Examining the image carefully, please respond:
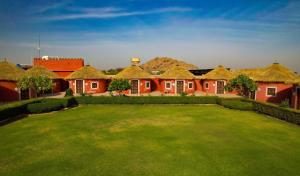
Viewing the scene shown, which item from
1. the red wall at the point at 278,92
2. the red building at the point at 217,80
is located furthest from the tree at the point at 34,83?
the red wall at the point at 278,92

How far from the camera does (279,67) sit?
115 feet

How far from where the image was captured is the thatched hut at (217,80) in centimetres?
3997

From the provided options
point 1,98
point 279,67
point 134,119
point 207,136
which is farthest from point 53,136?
point 279,67

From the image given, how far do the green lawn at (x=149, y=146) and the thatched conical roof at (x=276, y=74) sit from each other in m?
12.7

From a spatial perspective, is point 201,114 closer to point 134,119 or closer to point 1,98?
point 134,119

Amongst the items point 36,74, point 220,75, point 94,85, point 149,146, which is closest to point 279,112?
point 149,146

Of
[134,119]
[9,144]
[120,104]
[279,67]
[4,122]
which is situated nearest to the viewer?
[9,144]

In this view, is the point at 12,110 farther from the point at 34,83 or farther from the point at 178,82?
the point at 178,82

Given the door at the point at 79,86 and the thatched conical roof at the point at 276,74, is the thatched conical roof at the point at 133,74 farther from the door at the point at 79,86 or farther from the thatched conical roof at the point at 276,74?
the thatched conical roof at the point at 276,74

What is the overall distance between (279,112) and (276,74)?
522 inches

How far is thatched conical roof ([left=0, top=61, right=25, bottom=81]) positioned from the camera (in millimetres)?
31906

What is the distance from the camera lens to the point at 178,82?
39938 millimetres

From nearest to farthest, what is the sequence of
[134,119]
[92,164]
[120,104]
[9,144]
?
1. [92,164]
2. [9,144]
3. [134,119]
4. [120,104]

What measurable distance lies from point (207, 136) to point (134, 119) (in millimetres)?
8018
